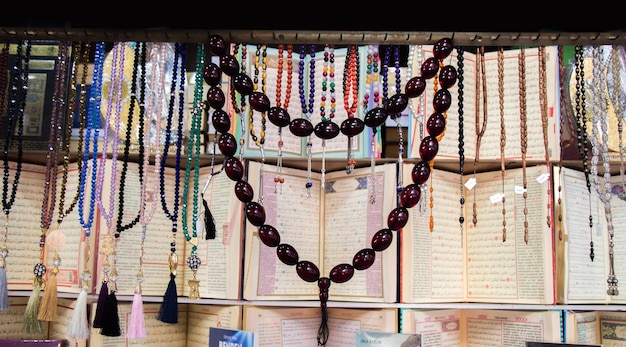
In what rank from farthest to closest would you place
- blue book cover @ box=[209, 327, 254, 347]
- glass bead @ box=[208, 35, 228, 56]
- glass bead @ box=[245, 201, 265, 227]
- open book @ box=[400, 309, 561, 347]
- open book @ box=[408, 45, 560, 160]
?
open book @ box=[408, 45, 560, 160], open book @ box=[400, 309, 561, 347], blue book cover @ box=[209, 327, 254, 347], glass bead @ box=[245, 201, 265, 227], glass bead @ box=[208, 35, 228, 56]

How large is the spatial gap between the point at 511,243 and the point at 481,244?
106mm

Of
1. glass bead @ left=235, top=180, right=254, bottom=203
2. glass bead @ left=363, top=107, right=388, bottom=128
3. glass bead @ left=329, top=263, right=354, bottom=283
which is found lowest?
glass bead @ left=329, top=263, right=354, bottom=283

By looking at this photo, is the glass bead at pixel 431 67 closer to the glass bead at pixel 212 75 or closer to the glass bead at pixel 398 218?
the glass bead at pixel 398 218

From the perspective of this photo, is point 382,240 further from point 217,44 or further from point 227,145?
point 217,44

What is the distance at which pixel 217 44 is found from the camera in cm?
184

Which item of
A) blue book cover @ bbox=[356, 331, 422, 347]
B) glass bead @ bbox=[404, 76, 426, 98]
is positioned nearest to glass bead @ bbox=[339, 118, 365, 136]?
glass bead @ bbox=[404, 76, 426, 98]

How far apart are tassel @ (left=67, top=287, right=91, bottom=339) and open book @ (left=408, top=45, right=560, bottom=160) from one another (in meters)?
1.17

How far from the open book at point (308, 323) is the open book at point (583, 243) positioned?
0.60m

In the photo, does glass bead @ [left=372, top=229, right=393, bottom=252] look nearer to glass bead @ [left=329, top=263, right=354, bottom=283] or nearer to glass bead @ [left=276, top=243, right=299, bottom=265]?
glass bead @ [left=329, top=263, right=354, bottom=283]

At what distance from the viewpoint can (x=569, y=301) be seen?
2.18 meters

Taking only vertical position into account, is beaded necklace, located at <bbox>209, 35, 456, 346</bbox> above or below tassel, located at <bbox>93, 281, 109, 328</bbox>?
above

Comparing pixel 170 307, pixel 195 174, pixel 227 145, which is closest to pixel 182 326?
pixel 170 307

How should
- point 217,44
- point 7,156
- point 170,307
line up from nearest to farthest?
1. point 217,44
2. point 170,307
3. point 7,156

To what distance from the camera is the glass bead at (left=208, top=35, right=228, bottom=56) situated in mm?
1840
